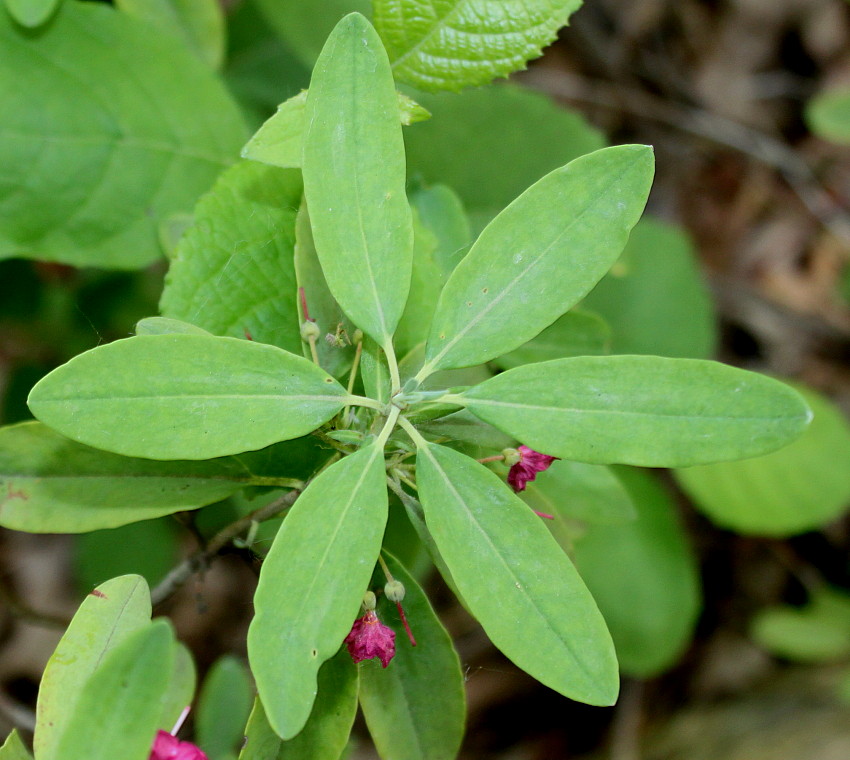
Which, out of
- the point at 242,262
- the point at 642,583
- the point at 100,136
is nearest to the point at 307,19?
the point at 100,136

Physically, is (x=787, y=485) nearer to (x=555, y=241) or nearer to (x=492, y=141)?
(x=492, y=141)

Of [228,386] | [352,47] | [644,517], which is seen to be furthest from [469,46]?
[644,517]

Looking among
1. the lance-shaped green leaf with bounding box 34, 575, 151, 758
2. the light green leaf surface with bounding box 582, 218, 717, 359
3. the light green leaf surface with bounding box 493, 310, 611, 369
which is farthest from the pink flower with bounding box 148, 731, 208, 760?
the light green leaf surface with bounding box 582, 218, 717, 359

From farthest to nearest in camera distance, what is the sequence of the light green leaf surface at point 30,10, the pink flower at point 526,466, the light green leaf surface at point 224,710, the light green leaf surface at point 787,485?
1. the light green leaf surface at point 787,485
2. the light green leaf surface at point 224,710
3. the light green leaf surface at point 30,10
4. the pink flower at point 526,466

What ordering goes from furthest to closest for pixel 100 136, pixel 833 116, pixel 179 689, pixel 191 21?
1. pixel 833 116
2. pixel 191 21
3. pixel 100 136
4. pixel 179 689

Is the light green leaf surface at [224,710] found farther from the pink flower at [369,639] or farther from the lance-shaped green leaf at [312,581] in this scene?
the lance-shaped green leaf at [312,581]

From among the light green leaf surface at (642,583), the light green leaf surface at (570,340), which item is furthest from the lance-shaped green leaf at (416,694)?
the light green leaf surface at (642,583)

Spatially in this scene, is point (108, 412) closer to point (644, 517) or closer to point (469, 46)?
point (469, 46)
